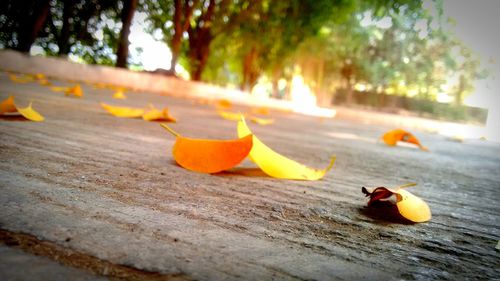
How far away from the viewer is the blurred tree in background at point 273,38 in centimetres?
837

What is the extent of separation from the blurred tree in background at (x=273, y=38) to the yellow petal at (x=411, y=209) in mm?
3926

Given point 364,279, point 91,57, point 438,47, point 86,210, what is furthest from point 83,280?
point 438,47

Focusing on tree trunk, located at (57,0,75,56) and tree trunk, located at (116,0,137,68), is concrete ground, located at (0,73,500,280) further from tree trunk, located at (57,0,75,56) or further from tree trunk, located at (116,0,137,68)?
tree trunk, located at (57,0,75,56)

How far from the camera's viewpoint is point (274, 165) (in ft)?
3.42

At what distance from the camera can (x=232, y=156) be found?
948 millimetres

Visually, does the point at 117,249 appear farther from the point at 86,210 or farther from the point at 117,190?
the point at 117,190

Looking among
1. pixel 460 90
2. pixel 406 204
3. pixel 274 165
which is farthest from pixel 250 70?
pixel 406 204

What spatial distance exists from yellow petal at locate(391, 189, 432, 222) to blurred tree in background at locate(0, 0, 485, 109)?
3926mm

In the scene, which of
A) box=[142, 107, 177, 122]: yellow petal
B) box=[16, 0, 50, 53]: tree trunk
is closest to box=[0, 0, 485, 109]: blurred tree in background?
box=[16, 0, 50, 53]: tree trunk

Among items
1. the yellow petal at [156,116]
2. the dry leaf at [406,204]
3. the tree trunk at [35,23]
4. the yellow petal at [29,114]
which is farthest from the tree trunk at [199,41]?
the dry leaf at [406,204]

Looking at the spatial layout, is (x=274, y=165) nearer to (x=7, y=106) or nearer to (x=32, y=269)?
(x=32, y=269)

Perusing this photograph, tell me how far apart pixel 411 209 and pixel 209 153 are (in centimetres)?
47

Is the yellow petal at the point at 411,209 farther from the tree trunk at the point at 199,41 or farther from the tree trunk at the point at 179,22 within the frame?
the tree trunk at the point at 199,41

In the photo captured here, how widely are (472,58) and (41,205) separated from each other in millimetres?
23072
